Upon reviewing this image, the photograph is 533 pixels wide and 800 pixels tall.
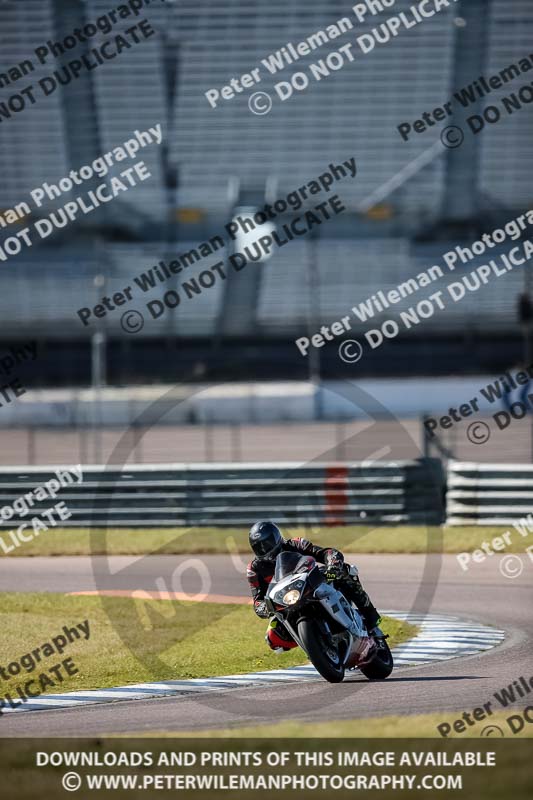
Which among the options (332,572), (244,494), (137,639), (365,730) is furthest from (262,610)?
(244,494)

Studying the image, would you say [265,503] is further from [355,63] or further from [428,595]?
[355,63]

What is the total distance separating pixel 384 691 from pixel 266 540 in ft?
4.18

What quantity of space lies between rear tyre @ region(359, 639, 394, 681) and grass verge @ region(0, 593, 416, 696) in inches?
45.8

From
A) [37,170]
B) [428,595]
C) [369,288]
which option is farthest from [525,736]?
[37,170]

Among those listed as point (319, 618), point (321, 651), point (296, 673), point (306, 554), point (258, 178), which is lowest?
point (296, 673)

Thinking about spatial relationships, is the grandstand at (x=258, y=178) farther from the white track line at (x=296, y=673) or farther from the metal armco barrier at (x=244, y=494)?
the white track line at (x=296, y=673)

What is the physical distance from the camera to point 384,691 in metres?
8.59

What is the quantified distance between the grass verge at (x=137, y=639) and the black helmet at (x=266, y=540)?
1.56 metres

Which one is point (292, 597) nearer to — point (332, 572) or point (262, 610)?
point (262, 610)

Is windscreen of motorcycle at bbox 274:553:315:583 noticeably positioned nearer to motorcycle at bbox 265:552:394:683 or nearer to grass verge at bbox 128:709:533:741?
motorcycle at bbox 265:552:394:683

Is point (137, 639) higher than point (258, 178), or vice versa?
point (258, 178)

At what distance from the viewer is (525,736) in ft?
22.3

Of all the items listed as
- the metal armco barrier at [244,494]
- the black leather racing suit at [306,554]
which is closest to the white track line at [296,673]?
the black leather racing suit at [306,554]
